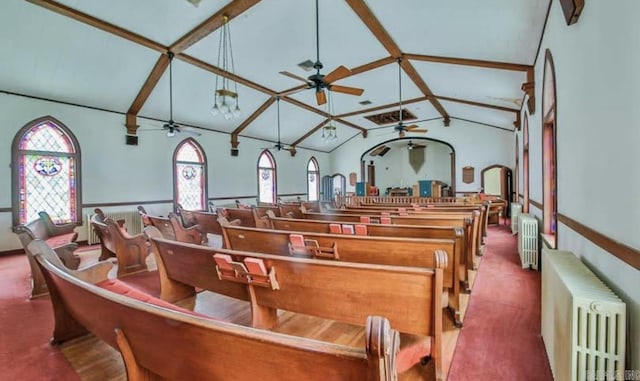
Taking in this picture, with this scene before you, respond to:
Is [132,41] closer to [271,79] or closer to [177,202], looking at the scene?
[271,79]

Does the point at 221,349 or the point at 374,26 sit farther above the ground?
the point at 374,26

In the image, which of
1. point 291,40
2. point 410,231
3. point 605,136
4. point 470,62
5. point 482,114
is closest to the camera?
point 605,136

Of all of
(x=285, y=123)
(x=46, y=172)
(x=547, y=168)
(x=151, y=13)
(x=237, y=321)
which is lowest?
(x=237, y=321)

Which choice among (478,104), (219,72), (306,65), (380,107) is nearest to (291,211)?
(306,65)

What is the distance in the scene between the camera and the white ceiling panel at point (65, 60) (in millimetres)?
4156

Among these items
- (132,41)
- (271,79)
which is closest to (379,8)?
(271,79)

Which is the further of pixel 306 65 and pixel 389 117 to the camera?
pixel 389 117

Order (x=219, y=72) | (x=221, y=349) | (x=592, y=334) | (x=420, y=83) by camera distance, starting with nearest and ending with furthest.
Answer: (x=221, y=349) → (x=592, y=334) → (x=219, y=72) → (x=420, y=83)

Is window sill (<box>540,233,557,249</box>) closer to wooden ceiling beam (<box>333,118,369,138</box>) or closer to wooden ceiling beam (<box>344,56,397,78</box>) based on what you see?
wooden ceiling beam (<box>344,56,397,78</box>)

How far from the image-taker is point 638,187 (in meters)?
1.20

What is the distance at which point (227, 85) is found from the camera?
687cm

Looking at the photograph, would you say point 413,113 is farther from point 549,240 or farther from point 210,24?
point 549,240

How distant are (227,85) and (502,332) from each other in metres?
6.81

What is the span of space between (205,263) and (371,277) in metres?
1.33
